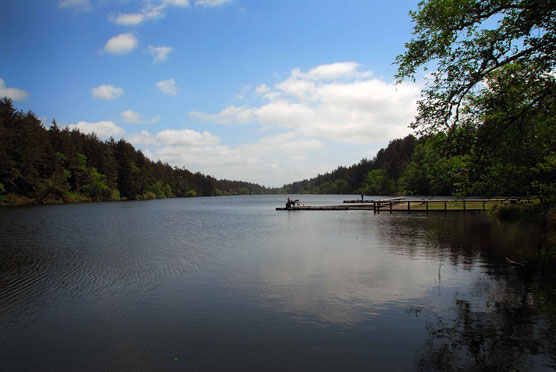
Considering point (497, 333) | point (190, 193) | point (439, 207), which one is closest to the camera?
point (497, 333)

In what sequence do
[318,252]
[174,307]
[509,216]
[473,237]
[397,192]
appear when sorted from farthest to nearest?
[397,192] → [509,216] → [473,237] → [318,252] → [174,307]

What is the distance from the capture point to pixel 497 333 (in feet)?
27.6

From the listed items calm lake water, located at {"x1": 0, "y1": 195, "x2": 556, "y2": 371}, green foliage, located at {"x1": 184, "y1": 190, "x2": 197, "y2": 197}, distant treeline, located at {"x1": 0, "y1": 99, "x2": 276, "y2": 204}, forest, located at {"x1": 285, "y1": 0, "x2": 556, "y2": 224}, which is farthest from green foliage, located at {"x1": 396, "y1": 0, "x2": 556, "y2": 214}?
green foliage, located at {"x1": 184, "y1": 190, "x2": 197, "y2": 197}

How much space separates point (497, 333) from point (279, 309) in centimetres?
591

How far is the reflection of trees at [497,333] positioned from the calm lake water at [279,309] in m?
0.04

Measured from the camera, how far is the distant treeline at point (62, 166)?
68.2m

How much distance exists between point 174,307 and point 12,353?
415cm

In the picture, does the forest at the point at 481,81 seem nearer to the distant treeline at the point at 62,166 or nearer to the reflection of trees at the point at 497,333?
the reflection of trees at the point at 497,333

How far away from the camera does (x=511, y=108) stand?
10.9m

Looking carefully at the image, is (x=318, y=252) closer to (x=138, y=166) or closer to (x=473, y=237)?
(x=473, y=237)

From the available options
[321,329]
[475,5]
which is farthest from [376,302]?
[475,5]

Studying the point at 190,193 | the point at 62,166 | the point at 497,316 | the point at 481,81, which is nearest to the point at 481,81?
the point at 481,81

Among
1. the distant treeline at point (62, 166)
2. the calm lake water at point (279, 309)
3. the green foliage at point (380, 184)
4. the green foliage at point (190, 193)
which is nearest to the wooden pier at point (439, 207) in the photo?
Answer: the calm lake water at point (279, 309)

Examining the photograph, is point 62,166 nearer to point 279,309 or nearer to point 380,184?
point 279,309
